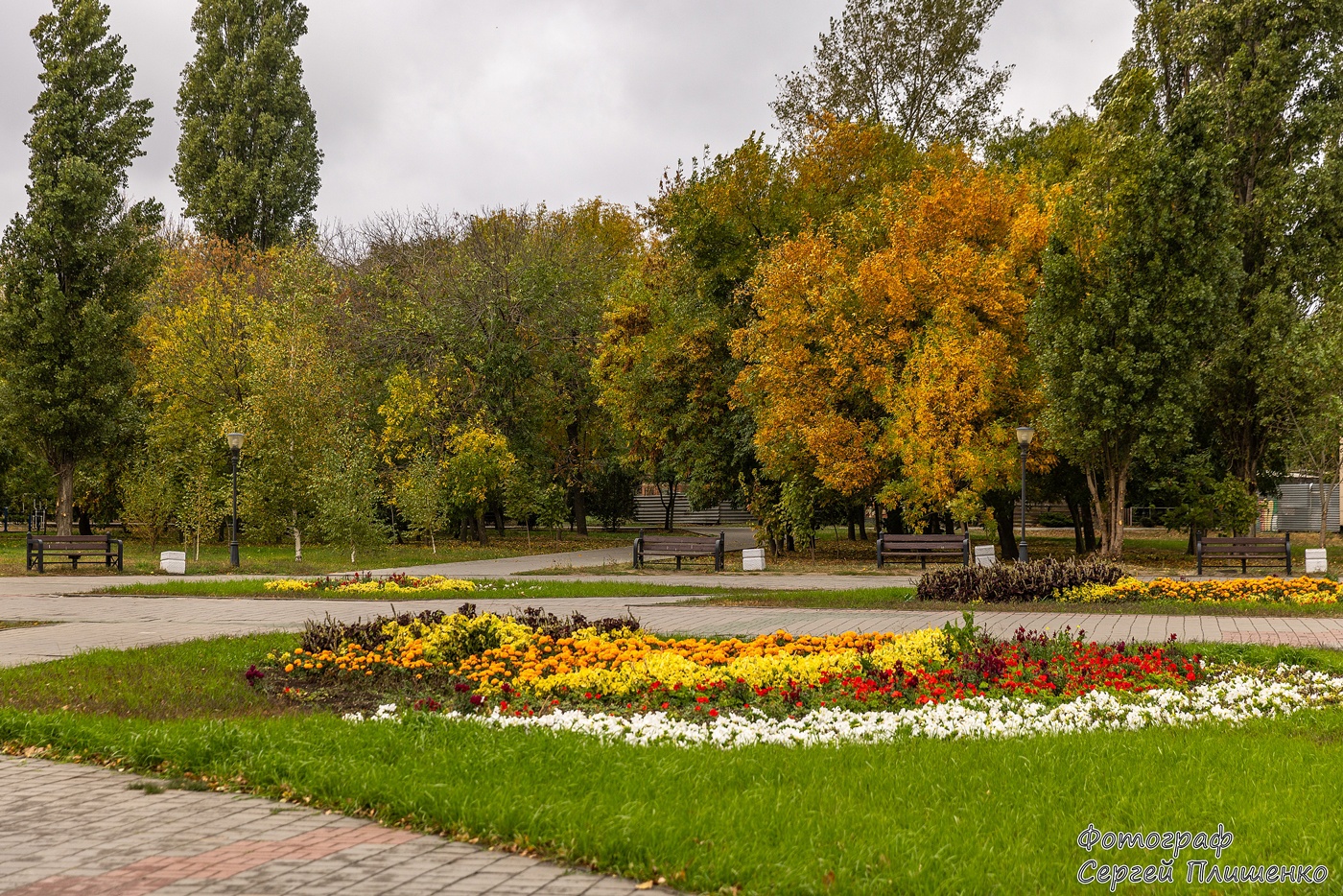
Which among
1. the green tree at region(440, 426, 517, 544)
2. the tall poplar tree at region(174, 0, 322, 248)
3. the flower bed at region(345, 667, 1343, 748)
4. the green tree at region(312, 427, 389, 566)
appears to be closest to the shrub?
the flower bed at region(345, 667, 1343, 748)

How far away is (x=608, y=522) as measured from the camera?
54.7 m

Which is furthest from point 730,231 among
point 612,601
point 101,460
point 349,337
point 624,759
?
point 624,759

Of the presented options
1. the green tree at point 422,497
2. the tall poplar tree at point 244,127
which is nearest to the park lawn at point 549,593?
the green tree at point 422,497

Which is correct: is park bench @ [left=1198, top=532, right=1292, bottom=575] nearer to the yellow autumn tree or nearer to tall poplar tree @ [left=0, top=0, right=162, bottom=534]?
the yellow autumn tree

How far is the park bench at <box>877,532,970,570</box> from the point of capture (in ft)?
69.4

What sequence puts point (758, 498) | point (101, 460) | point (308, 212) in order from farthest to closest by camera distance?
point (308, 212)
point (101, 460)
point (758, 498)

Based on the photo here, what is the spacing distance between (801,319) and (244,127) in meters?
29.0

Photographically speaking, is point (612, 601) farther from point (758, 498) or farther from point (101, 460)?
point (101, 460)

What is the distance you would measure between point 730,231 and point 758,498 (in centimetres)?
752

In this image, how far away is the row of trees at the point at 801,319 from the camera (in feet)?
76.1

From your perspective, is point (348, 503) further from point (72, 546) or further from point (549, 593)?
point (549, 593)

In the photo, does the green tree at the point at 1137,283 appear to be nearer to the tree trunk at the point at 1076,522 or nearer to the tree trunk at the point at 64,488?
the tree trunk at the point at 1076,522

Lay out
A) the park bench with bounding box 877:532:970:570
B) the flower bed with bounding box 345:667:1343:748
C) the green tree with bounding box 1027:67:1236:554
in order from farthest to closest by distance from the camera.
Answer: the green tree with bounding box 1027:67:1236:554 → the park bench with bounding box 877:532:970:570 → the flower bed with bounding box 345:667:1343:748

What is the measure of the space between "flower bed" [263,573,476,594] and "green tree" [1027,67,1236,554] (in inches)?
540
